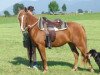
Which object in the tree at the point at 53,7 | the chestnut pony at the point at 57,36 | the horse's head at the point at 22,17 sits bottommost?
the tree at the point at 53,7

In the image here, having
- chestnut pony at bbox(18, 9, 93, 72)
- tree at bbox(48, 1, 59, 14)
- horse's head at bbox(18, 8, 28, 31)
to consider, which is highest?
horse's head at bbox(18, 8, 28, 31)

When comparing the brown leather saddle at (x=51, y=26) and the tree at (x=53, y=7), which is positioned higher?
the brown leather saddle at (x=51, y=26)

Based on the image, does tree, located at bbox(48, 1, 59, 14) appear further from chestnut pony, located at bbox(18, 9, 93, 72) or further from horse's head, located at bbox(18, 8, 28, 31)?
horse's head, located at bbox(18, 8, 28, 31)

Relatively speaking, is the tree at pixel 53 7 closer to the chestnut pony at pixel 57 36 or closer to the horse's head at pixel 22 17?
the chestnut pony at pixel 57 36

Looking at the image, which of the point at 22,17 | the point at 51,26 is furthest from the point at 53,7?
the point at 22,17

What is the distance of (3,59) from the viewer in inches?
655

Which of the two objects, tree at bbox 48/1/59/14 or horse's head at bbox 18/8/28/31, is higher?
horse's head at bbox 18/8/28/31

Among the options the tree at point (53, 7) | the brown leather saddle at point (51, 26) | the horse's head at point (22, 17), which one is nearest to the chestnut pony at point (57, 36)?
the horse's head at point (22, 17)

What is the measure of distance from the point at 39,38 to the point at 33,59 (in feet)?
6.23

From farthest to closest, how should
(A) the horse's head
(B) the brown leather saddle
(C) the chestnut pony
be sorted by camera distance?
(B) the brown leather saddle, (C) the chestnut pony, (A) the horse's head


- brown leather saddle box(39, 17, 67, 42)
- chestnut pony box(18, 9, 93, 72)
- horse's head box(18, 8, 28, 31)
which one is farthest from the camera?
brown leather saddle box(39, 17, 67, 42)

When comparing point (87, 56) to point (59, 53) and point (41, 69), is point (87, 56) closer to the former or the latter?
point (41, 69)

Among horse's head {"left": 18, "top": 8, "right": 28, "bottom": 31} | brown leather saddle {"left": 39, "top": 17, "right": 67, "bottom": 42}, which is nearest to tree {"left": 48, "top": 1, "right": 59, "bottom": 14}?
brown leather saddle {"left": 39, "top": 17, "right": 67, "bottom": 42}

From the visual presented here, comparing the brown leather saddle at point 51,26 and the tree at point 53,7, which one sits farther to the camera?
the tree at point 53,7
